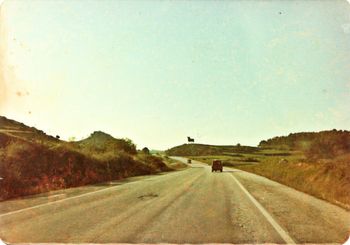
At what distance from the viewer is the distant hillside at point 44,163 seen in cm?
2002

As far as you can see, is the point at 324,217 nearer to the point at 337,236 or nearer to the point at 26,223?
the point at 337,236

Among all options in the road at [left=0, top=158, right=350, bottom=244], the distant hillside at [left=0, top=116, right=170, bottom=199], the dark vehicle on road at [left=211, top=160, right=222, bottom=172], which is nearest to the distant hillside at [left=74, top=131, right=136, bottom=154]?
the distant hillside at [left=0, top=116, right=170, bottom=199]

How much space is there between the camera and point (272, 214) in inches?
459

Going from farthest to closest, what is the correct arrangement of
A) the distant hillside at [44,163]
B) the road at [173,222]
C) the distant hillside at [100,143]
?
the distant hillside at [100,143] → the distant hillside at [44,163] → the road at [173,222]

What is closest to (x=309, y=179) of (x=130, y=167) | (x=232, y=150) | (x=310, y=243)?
(x=310, y=243)

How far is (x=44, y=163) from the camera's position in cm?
2583

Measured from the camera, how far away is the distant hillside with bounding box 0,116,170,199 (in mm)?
20016

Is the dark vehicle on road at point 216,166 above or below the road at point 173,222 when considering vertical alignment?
above

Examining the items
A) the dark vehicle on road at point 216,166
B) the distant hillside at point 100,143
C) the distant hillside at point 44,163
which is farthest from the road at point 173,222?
the dark vehicle on road at point 216,166

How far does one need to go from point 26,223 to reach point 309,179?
18.8m

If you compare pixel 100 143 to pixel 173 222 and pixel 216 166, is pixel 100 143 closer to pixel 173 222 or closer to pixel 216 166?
pixel 216 166

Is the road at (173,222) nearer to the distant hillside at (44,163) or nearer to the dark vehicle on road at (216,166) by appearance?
the distant hillside at (44,163)

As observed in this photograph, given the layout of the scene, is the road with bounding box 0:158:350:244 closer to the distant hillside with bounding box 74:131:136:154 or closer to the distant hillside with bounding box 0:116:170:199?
the distant hillside with bounding box 0:116:170:199

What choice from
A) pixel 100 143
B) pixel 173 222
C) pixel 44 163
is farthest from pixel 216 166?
pixel 173 222
